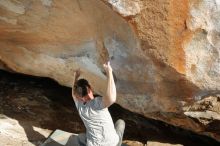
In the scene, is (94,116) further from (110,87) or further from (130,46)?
(130,46)

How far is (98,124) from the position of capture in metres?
4.27

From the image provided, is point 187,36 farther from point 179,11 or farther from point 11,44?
point 11,44

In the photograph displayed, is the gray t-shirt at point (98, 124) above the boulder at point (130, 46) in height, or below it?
below

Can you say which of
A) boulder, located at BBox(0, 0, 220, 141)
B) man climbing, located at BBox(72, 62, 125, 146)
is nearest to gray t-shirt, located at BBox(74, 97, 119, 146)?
man climbing, located at BBox(72, 62, 125, 146)

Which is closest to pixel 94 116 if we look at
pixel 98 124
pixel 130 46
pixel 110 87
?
pixel 98 124

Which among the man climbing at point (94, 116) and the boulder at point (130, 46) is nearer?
the boulder at point (130, 46)

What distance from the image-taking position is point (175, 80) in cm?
439

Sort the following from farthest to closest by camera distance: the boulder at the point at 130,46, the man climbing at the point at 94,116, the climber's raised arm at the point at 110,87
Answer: the man climbing at the point at 94,116 → the boulder at the point at 130,46 → the climber's raised arm at the point at 110,87

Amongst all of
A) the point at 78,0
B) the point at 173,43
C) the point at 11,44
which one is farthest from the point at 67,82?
the point at 173,43

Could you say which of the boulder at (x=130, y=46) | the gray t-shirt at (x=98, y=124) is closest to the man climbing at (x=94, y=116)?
the gray t-shirt at (x=98, y=124)

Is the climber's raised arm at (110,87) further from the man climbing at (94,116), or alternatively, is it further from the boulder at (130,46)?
the boulder at (130,46)

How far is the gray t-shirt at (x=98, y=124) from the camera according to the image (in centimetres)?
419

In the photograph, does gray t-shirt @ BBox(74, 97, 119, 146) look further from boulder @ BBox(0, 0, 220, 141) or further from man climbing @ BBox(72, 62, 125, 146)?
boulder @ BBox(0, 0, 220, 141)

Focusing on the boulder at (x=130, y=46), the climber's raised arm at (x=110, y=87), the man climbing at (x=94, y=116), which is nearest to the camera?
the climber's raised arm at (x=110, y=87)
